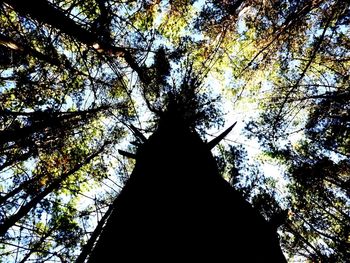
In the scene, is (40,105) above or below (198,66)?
below

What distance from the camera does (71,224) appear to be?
11.3 meters

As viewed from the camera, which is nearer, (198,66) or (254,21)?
(254,21)

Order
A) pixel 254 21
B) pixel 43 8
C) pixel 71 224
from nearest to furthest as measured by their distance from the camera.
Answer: pixel 43 8
pixel 254 21
pixel 71 224

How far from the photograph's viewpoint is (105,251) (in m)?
2.94

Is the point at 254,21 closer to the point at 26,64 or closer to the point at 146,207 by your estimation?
the point at 26,64

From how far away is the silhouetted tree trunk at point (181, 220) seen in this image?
278 centimetres

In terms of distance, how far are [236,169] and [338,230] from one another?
502 cm

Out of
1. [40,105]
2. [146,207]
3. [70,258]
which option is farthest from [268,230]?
[70,258]

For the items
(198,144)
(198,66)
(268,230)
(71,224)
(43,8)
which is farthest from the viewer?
(198,66)

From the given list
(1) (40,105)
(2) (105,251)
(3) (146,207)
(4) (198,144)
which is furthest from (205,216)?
(1) (40,105)

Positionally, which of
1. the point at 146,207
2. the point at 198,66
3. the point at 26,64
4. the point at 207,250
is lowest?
the point at 207,250

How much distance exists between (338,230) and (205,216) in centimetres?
1082

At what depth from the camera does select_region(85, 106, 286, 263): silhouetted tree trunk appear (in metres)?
2.78

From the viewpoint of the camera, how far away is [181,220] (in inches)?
122
